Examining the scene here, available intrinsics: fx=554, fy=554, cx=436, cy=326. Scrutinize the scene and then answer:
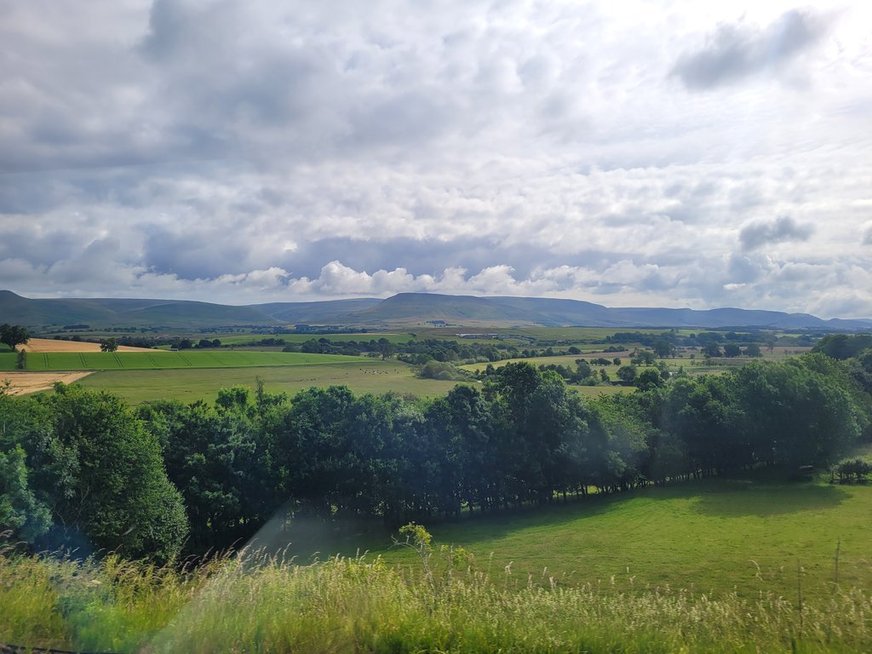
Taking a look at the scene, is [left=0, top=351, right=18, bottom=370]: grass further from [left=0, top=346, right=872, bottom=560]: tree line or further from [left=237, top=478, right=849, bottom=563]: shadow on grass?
[left=237, top=478, right=849, bottom=563]: shadow on grass

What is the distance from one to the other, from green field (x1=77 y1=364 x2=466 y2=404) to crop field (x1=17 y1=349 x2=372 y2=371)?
3.82 metres

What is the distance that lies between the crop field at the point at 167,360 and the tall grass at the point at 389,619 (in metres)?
85.3

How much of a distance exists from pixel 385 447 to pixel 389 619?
40.2 m

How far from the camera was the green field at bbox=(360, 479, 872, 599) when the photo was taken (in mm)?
27469

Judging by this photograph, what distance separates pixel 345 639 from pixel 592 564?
30.0 m

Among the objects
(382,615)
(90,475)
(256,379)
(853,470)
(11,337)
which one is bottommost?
(853,470)

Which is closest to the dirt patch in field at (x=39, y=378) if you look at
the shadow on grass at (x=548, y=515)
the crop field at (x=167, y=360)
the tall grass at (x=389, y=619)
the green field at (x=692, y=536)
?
the crop field at (x=167, y=360)

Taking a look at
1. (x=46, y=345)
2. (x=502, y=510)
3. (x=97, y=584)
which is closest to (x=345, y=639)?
(x=97, y=584)

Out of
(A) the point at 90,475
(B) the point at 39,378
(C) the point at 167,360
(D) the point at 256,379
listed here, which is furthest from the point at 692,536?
(C) the point at 167,360

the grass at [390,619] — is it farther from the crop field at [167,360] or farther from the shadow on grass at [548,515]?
the crop field at [167,360]

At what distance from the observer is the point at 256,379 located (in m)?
79.8

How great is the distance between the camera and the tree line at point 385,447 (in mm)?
27125

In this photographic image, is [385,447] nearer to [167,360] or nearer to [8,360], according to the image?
[8,360]

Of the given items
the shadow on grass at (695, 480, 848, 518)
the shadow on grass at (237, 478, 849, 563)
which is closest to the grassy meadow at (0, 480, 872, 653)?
the shadow on grass at (237, 478, 849, 563)
